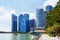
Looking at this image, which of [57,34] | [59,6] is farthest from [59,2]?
[57,34]

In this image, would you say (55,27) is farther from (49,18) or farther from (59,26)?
(49,18)

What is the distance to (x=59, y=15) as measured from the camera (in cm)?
3112

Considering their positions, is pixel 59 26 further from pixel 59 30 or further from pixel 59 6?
pixel 59 6

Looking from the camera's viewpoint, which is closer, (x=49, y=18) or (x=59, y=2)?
(x=59, y=2)

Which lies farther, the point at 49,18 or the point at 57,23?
the point at 49,18

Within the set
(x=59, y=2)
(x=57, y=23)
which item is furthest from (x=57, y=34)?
(x=59, y=2)

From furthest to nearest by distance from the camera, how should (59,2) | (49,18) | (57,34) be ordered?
(49,18) < (59,2) < (57,34)

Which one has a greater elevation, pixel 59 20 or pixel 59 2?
pixel 59 2

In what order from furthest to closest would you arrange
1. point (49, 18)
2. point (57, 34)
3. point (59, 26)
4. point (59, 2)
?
point (49, 18)
point (59, 2)
point (57, 34)
point (59, 26)

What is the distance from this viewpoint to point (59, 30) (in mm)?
30562

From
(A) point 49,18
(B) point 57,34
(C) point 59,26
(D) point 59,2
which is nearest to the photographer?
(C) point 59,26

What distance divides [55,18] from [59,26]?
9.80 ft

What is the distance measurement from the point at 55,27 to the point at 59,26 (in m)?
0.43

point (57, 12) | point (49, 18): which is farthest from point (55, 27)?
point (49, 18)
